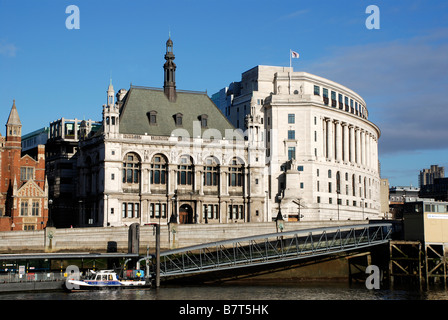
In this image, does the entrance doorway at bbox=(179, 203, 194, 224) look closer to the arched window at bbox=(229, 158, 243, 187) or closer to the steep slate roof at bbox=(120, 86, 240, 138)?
the arched window at bbox=(229, 158, 243, 187)

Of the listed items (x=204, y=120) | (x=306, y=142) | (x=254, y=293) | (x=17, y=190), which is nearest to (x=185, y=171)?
(x=204, y=120)

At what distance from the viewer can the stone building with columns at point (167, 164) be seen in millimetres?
117188

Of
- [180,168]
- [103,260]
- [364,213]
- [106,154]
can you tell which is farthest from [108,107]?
[364,213]

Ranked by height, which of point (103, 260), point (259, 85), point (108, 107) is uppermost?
point (259, 85)

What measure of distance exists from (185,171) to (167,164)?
374 centimetres

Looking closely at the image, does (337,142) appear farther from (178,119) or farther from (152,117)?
(152,117)

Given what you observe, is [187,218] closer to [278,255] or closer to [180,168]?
[180,168]

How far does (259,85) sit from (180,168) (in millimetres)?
37464

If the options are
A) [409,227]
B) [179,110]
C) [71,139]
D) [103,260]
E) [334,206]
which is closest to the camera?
[103,260]

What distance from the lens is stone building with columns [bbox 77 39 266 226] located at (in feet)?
384

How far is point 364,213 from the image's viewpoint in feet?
524

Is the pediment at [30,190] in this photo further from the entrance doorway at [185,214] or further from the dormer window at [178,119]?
Result: the dormer window at [178,119]

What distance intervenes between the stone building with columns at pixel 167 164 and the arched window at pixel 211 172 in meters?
0.17

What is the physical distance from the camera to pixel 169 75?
13112 cm
